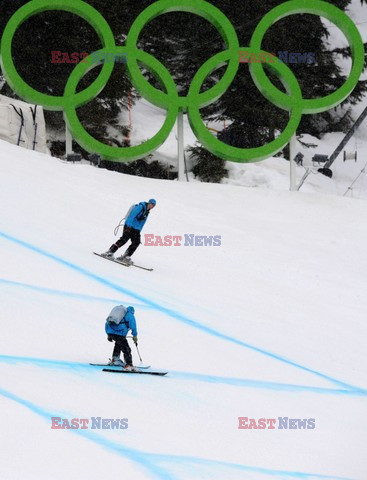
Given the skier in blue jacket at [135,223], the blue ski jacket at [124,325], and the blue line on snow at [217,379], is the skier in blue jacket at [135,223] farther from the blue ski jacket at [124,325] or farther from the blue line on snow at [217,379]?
the blue ski jacket at [124,325]

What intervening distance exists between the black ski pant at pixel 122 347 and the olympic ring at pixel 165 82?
10457mm

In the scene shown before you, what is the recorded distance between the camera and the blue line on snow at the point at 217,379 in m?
9.20

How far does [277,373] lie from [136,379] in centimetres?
190

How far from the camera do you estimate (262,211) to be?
18.7 m

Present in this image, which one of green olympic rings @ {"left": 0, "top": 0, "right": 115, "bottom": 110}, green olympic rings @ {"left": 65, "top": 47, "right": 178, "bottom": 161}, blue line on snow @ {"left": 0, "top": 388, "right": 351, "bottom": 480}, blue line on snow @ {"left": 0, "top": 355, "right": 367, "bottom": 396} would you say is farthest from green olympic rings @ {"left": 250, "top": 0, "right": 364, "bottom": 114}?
blue line on snow @ {"left": 0, "top": 388, "right": 351, "bottom": 480}

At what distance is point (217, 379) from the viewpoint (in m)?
9.99

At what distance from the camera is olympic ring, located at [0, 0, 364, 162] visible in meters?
19.6

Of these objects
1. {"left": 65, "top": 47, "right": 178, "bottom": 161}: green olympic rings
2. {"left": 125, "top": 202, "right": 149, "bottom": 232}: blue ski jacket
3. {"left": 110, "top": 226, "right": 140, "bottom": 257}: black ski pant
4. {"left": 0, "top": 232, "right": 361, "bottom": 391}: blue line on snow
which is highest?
{"left": 65, "top": 47, "right": 178, "bottom": 161}: green olympic rings

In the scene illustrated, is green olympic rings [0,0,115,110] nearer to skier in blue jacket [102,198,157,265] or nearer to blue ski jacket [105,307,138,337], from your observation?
skier in blue jacket [102,198,157,265]

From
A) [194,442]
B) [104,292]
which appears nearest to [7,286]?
[104,292]

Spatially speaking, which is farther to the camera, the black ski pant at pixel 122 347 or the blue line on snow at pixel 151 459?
the black ski pant at pixel 122 347

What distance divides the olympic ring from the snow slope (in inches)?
45.9

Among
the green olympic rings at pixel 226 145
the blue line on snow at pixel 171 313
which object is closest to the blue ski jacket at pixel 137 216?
the blue line on snow at pixel 171 313

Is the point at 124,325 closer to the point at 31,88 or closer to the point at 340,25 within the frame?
the point at 31,88
